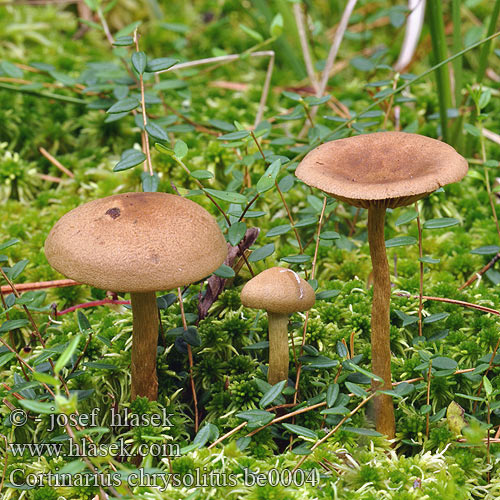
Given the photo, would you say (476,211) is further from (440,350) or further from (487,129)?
(440,350)

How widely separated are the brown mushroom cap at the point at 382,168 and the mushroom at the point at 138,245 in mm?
394

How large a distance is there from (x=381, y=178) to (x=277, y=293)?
497 millimetres

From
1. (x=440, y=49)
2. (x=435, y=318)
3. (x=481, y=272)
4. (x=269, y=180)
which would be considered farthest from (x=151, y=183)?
(x=440, y=49)

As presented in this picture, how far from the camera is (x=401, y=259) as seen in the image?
301 cm

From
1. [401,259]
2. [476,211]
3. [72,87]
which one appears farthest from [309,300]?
[72,87]

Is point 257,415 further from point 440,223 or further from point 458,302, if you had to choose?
point 458,302

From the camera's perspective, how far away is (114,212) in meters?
1.91

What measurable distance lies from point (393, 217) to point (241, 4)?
2696 millimetres

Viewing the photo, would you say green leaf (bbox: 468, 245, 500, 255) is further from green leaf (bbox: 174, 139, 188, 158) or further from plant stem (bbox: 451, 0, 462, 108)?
green leaf (bbox: 174, 139, 188, 158)

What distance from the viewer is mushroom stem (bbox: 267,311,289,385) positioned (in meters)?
2.08

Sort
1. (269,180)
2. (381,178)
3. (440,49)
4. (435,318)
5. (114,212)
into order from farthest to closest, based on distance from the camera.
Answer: (440,49), (435,318), (269,180), (114,212), (381,178)

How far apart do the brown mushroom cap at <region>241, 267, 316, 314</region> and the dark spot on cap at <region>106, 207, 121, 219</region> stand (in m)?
0.49

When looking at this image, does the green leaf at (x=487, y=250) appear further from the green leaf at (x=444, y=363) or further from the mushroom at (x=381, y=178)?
the mushroom at (x=381, y=178)

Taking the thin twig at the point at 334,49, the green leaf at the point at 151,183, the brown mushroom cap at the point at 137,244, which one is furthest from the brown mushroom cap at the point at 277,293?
the thin twig at the point at 334,49
